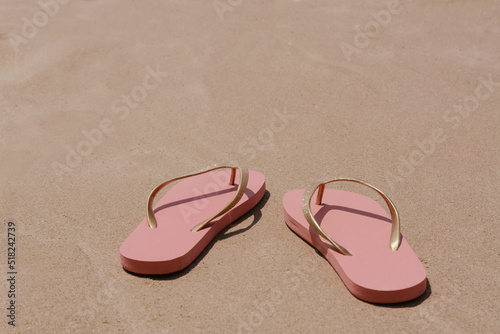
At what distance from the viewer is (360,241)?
1583 mm

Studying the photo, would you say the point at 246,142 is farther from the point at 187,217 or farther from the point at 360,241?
the point at 360,241

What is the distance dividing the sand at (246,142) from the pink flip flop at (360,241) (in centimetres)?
5

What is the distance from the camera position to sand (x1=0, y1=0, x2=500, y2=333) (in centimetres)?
144

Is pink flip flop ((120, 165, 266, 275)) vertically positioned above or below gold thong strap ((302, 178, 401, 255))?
below

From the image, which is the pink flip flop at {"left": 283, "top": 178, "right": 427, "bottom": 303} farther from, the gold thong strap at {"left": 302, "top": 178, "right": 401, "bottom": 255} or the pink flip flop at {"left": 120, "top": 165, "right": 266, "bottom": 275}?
the pink flip flop at {"left": 120, "top": 165, "right": 266, "bottom": 275}


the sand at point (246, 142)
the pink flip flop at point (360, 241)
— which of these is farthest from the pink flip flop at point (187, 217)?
the pink flip flop at point (360, 241)

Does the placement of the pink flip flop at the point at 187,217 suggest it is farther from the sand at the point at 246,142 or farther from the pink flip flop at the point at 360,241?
the pink flip flop at the point at 360,241

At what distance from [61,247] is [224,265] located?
0.50 metres

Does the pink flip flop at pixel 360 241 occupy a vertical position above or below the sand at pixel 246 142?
above

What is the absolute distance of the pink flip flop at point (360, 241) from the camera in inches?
55.7

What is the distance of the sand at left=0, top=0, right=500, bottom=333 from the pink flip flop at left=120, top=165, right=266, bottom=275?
0.05 meters

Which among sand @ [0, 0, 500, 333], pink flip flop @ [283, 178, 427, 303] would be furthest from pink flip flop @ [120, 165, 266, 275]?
pink flip flop @ [283, 178, 427, 303]

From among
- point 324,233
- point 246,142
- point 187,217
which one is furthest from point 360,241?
point 246,142

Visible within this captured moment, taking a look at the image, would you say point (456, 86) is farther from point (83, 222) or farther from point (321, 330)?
point (83, 222)
